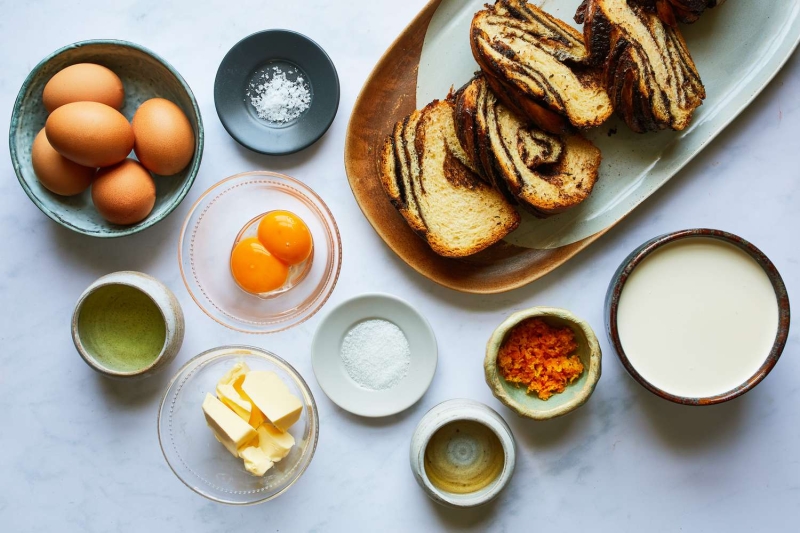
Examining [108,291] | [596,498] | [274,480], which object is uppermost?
[108,291]

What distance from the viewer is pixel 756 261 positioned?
154cm

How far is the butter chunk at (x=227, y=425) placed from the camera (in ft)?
4.87

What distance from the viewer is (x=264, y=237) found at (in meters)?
1.57

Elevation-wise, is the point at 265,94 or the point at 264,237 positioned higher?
the point at 265,94

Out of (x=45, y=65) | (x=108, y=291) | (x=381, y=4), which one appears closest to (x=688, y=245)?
(x=381, y=4)

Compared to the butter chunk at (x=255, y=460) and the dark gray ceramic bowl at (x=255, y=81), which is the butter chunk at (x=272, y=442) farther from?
the dark gray ceramic bowl at (x=255, y=81)

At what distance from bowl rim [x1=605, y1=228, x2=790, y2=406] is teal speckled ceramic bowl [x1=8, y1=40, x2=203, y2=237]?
3.81 ft

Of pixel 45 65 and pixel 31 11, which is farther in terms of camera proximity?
pixel 31 11

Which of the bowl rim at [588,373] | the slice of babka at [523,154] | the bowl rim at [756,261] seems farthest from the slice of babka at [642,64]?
the bowl rim at [588,373]

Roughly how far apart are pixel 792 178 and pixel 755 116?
0.70 feet

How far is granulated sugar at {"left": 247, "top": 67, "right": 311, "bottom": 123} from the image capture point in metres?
1.69

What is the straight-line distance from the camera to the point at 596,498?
5.81 feet

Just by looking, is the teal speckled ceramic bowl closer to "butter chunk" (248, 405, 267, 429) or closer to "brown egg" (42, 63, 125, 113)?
"brown egg" (42, 63, 125, 113)

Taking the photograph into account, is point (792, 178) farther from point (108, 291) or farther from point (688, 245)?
point (108, 291)
